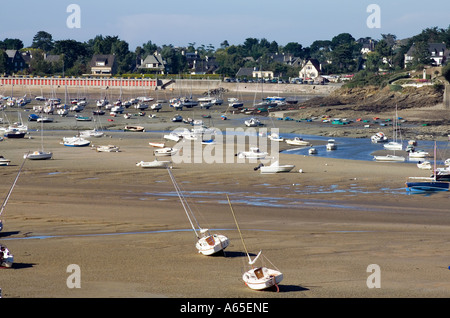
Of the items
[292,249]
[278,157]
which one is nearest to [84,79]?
[278,157]

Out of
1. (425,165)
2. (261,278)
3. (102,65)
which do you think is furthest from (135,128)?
(102,65)

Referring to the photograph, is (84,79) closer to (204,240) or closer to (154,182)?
(154,182)

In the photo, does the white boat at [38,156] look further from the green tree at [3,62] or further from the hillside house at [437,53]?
the green tree at [3,62]

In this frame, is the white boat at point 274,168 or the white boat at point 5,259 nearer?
the white boat at point 5,259

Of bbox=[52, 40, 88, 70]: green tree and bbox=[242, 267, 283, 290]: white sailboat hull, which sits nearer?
bbox=[242, 267, 283, 290]: white sailboat hull

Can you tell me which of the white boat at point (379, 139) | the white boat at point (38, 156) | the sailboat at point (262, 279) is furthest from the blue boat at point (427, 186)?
the white boat at point (379, 139)

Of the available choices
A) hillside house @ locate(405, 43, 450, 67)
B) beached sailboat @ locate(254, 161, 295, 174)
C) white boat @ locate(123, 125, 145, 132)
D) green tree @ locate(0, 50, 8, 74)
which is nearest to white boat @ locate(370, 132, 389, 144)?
beached sailboat @ locate(254, 161, 295, 174)

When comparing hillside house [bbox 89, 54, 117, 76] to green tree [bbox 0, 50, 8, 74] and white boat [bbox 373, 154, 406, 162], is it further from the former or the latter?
white boat [bbox 373, 154, 406, 162]
